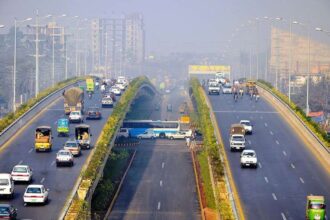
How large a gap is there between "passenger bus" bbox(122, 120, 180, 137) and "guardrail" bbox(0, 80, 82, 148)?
32.4ft

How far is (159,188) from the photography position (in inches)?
2817

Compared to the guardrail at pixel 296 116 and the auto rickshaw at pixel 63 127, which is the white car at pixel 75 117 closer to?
the auto rickshaw at pixel 63 127

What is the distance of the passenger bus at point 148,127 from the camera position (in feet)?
375

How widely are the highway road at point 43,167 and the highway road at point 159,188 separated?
156 inches

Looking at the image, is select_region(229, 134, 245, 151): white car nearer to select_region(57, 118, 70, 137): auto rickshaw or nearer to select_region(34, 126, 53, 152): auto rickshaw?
select_region(34, 126, 53, 152): auto rickshaw

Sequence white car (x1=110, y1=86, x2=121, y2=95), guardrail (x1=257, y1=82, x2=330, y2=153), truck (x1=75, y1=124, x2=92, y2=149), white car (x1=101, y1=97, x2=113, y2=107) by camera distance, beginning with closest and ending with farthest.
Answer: truck (x1=75, y1=124, x2=92, y2=149) < guardrail (x1=257, y1=82, x2=330, y2=153) < white car (x1=101, y1=97, x2=113, y2=107) < white car (x1=110, y1=86, x2=121, y2=95)

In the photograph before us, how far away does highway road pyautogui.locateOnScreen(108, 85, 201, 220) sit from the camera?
61344 millimetres

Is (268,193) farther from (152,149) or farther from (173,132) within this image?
(173,132)

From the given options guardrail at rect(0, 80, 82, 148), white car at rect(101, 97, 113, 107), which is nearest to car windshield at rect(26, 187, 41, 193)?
guardrail at rect(0, 80, 82, 148)

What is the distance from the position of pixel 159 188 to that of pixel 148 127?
45.8 meters

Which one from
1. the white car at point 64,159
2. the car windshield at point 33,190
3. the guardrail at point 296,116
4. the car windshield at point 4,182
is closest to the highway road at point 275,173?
the guardrail at point 296,116

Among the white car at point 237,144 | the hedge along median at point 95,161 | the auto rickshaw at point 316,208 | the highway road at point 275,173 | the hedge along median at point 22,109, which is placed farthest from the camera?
the hedge along median at point 22,109

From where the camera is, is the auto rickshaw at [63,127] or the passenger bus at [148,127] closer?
the auto rickshaw at [63,127]

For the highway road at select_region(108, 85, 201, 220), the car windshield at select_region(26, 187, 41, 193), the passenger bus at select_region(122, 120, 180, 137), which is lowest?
the highway road at select_region(108, 85, 201, 220)
